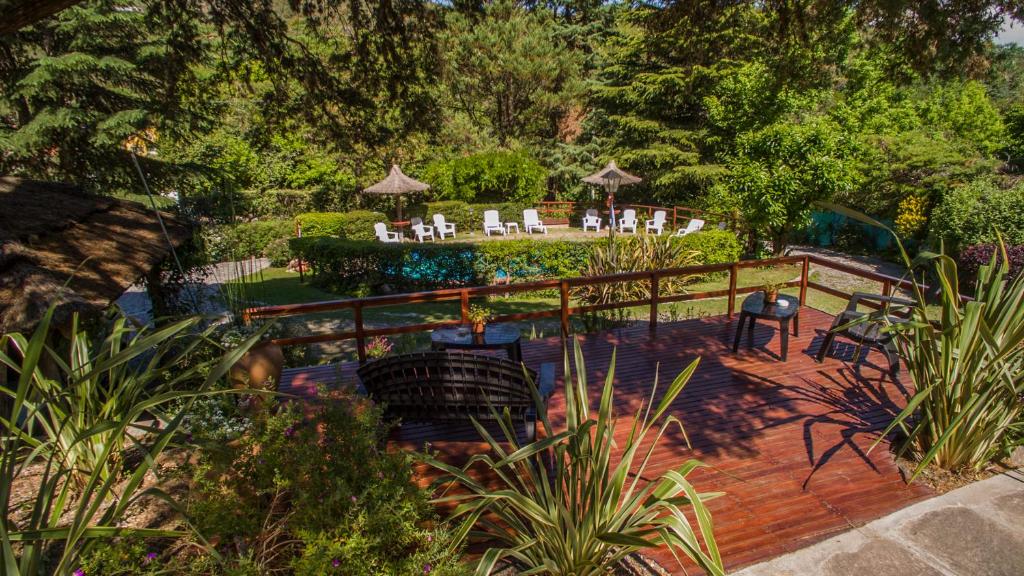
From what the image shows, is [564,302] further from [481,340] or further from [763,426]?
[763,426]

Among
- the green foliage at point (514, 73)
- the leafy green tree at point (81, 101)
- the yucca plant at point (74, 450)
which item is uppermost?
the green foliage at point (514, 73)

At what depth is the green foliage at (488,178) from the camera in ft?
68.8

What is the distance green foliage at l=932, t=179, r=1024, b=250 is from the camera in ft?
37.5

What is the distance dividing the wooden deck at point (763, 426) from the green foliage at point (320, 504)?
2.56ft

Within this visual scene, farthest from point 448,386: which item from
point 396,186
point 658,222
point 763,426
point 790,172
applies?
point 658,222

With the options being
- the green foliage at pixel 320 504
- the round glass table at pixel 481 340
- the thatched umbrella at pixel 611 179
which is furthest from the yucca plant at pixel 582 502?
the thatched umbrella at pixel 611 179

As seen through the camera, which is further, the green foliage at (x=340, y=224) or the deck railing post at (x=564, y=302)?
the green foliage at (x=340, y=224)

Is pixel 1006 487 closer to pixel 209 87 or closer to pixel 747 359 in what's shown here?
pixel 747 359

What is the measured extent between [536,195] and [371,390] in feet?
61.3

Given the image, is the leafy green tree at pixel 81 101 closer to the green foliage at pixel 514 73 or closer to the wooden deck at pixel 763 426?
the wooden deck at pixel 763 426

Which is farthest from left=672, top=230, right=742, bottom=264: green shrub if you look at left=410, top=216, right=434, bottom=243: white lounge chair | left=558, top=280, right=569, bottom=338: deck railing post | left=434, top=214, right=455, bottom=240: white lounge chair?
left=558, top=280, right=569, bottom=338: deck railing post

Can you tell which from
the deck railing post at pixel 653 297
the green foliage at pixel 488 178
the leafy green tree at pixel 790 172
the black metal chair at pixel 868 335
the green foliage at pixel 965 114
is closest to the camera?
the black metal chair at pixel 868 335

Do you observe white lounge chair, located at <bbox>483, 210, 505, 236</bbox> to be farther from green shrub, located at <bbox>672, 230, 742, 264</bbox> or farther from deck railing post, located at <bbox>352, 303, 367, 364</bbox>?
deck railing post, located at <bbox>352, 303, 367, 364</bbox>

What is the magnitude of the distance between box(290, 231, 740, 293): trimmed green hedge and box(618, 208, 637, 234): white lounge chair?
531 cm
